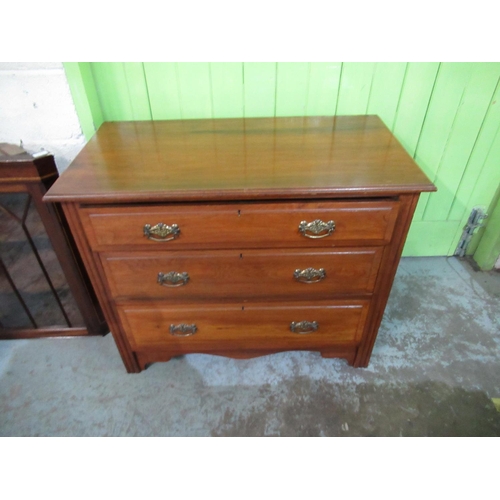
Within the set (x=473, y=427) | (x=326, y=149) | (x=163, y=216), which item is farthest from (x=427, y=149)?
(x=163, y=216)

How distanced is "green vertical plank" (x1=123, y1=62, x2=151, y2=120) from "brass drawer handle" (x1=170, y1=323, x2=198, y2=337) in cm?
98

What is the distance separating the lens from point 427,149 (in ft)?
5.83

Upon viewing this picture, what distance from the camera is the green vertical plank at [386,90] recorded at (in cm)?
153

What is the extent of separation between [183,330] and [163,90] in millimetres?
1073

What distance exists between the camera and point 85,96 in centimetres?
142

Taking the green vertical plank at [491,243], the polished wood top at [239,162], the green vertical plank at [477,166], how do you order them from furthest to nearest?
the green vertical plank at [491,243] < the green vertical plank at [477,166] < the polished wood top at [239,162]

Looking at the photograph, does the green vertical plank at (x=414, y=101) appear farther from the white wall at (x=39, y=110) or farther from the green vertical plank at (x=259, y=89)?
the white wall at (x=39, y=110)

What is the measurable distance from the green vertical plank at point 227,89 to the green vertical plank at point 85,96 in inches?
20.6

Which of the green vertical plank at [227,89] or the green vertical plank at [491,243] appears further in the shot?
the green vertical plank at [491,243]

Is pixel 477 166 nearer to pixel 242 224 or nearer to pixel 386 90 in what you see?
pixel 386 90

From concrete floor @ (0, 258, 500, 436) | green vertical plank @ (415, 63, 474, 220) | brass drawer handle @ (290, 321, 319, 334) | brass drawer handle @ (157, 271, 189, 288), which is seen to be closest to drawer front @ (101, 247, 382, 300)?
brass drawer handle @ (157, 271, 189, 288)

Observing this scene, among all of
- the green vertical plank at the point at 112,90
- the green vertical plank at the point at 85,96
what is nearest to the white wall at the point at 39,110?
the green vertical plank at the point at 85,96

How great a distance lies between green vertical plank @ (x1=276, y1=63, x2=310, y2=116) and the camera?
4.91ft
